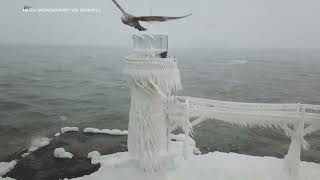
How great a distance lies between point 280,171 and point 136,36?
11800mm

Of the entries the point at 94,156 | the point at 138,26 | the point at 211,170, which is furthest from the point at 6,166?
the point at 211,170

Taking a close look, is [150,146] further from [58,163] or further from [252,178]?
[58,163]

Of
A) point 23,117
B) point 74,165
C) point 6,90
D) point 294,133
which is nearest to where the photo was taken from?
point 294,133

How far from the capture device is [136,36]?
68.7ft

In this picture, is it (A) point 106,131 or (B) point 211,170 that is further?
(A) point 106,131

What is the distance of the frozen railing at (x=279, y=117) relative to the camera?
805 inches

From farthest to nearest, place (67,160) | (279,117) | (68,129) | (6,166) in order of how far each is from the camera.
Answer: (68,129) < (67,160) < (6,166) < (279,117)

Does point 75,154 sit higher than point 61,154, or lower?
lower

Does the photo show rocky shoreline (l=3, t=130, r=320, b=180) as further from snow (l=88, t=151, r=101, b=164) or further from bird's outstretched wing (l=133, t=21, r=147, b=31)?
bird's outstretched wing (l=133, t=21, r=147, b=31)

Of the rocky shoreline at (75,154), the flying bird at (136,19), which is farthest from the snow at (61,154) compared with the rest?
the flying bird at (136,19)

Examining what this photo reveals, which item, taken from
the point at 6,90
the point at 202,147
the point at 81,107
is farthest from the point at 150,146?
the point at 6,90

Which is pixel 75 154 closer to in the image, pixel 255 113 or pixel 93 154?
pixel 93 154

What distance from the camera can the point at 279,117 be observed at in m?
20.6

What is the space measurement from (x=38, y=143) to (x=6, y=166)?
6.02 metres
